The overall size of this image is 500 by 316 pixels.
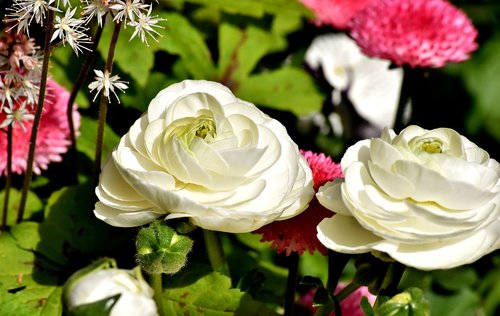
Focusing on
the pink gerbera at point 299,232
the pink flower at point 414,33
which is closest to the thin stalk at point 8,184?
the pink gerbera at point 299,232

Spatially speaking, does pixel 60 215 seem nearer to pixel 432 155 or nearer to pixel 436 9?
pixel 432 155

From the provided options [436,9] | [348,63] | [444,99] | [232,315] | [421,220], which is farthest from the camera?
[444,99]

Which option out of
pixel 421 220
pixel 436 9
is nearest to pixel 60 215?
pixel 421 220

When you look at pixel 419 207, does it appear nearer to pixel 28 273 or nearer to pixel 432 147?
pixel 432 147

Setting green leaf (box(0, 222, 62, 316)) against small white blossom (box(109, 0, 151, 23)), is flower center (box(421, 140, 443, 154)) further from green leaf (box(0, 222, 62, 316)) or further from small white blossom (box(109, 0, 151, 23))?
green leaf (box(0, 222, 62, 316))

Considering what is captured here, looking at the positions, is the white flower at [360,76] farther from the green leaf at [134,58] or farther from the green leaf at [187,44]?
the green leaf at [134,58]
